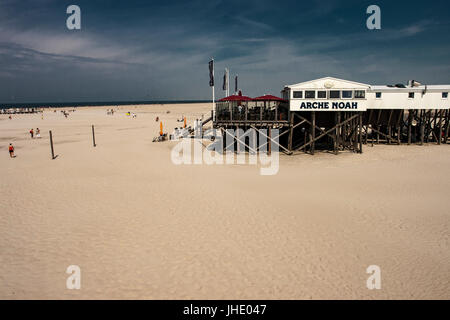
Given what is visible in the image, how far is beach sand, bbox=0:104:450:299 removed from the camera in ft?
25.7

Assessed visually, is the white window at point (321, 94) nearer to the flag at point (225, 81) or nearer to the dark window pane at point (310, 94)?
the dark window pane at point (310, 94)

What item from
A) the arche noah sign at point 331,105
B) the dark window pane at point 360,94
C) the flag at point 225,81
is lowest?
the arche noah sign at point 331,105

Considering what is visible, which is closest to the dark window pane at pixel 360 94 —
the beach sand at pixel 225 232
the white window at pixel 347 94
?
the white window at pixel 347 94

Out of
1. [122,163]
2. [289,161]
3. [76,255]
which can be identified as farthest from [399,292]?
[122,163]

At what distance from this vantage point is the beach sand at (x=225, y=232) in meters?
7.84

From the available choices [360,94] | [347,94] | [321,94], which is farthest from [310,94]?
[360,94]

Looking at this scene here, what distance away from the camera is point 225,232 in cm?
1070

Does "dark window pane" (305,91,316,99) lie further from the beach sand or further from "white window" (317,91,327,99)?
the beach sand

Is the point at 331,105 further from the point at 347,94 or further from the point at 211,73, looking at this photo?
the point at 211,73

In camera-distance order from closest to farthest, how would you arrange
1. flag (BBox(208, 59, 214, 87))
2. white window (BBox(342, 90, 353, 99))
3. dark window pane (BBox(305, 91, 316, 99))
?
white window (BBox(342, 90, 353, 99)) < dark window pane (BBox(305, 91, 316, 99)) < flag (BBox(208, 59, 214, 87))

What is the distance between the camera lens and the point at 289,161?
22.0 meters

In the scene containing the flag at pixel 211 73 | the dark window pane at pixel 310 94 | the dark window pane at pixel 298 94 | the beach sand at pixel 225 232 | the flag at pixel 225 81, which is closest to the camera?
the beach sand at pixel 225 232

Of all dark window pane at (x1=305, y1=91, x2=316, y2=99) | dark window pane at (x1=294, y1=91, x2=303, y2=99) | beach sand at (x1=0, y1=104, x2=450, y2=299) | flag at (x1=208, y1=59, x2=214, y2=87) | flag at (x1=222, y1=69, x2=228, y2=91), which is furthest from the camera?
flag at (x1=222, y1=69, x2=228, y2=91)

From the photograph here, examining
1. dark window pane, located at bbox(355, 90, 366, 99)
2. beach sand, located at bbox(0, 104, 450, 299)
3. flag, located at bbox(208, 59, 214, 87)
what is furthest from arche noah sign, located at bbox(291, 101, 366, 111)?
flag, located at bbox(208, 59, 214, 87)
